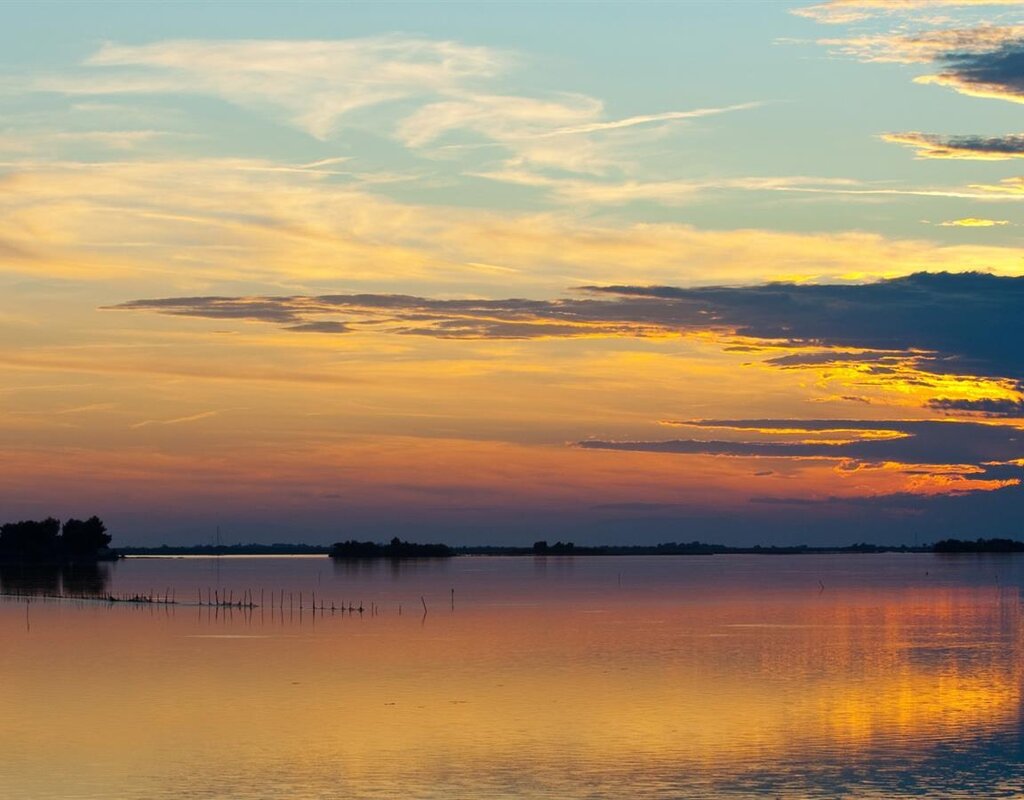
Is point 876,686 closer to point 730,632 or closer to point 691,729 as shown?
point 691,729

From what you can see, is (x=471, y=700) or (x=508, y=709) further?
(x=471, y=700)

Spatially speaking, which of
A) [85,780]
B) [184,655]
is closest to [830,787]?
[85,780]

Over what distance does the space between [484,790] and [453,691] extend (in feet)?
85.8

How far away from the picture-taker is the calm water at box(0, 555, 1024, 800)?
165 ft

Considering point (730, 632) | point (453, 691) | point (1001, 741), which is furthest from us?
point (730, 632)

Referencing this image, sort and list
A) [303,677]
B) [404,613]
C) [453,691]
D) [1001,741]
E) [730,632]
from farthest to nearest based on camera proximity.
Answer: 1. [404,613]
2. [730,632]
3. [303,677]
4. [453,691]
5. [1001,741]

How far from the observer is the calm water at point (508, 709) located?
165ft

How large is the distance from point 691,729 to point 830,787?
12849 mm

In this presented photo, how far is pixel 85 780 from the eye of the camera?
5038 centimetres

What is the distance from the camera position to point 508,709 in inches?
2677

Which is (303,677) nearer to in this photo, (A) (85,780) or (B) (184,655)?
(B) (184,655)

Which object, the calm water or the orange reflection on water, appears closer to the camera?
the calm water

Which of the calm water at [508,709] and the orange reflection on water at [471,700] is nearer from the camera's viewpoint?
the calm water at [508,709]

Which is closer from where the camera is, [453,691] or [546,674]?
[453,691]
